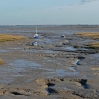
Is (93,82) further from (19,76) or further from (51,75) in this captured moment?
(19,76)

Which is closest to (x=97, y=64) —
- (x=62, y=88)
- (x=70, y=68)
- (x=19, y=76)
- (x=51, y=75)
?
(x=70, y=68)

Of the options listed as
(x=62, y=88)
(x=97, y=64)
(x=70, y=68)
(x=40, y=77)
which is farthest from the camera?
(x=97, y=64)

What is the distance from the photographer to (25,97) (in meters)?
16.2

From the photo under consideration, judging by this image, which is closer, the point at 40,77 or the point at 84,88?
the point at 84,88

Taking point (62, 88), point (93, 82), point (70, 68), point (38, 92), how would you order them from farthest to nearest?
point (70, 68) < point (93, 82) < point (62, 88) < point (38, 92)

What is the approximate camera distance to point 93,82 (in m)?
20.9

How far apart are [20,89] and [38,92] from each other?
1352 millimetres

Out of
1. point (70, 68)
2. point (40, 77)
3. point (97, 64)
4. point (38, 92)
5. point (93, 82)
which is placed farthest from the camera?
point (97, 64)

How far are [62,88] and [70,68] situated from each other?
9312 millimetres

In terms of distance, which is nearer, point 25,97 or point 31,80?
point 25,97

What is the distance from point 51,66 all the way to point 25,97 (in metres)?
13.1

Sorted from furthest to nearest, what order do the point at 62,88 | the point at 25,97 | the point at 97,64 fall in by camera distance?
1. the point at 97,64
2. the point at 62,88
3. the point at 25,97

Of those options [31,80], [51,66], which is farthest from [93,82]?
[51,66]

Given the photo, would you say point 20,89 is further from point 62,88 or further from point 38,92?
point 62,88
